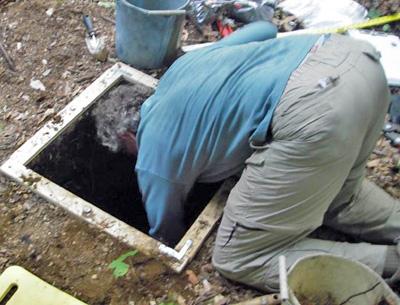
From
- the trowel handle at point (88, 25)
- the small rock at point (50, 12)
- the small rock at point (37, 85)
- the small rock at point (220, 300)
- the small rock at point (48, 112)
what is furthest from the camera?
the small rock at point (50, 12)

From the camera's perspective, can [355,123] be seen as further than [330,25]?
No

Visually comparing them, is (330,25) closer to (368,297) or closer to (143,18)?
(143,18)

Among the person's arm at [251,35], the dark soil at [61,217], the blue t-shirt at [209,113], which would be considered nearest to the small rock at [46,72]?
the dark soil at [61,217]

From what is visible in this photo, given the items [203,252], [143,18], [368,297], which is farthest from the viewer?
[143,18]

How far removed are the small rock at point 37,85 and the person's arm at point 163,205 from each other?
106 cm

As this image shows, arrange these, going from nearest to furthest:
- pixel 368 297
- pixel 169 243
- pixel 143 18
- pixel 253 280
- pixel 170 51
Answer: pixel 368 297 → pixel 253 280 → pixel 169 243 → pixel 143 18 → pixel 170 51

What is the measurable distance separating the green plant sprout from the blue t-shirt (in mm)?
254

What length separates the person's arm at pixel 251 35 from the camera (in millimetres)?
2668

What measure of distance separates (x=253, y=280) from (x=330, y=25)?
2.28 m

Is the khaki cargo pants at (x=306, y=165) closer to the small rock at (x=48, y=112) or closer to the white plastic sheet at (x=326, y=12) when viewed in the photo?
the small rock at (x=48, y=112)

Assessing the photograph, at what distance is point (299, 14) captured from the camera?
4.04 m

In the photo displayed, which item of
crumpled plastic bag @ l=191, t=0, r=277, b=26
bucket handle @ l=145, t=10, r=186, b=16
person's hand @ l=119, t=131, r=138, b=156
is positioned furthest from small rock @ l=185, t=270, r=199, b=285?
crumpled plastic bag @ l=191, t=0, r=277, b=26

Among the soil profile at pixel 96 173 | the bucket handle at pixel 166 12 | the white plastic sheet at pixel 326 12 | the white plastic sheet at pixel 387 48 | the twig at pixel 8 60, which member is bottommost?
the soil profile at pixel 96 173

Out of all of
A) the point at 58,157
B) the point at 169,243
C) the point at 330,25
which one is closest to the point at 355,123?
the point at 169,243
